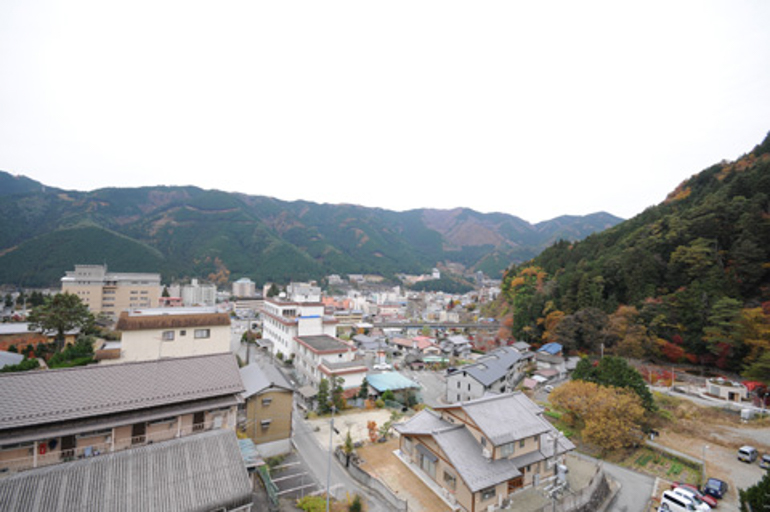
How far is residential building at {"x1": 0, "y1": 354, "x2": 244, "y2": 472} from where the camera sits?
368 inches

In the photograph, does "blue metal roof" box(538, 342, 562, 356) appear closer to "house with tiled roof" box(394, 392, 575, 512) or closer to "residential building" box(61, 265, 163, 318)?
"house with tiled roof" box(394, 392, 575, 512)

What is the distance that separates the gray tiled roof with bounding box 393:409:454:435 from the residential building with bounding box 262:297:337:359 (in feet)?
65.6

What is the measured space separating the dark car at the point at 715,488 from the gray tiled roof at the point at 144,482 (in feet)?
64.7

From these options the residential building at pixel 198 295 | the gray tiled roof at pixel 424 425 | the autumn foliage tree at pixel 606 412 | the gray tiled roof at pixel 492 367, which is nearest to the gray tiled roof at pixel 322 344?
the gray tiled roof at pixel 492 367

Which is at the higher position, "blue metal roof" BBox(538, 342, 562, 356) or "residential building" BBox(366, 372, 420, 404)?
"blue metal roof" BBox(538, 342, 562, 356)

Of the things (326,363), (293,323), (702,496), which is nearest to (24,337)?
(293,323)

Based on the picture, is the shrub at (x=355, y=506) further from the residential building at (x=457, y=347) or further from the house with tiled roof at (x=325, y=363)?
the residential building at (x=457, y=347)

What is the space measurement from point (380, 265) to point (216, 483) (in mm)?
177463

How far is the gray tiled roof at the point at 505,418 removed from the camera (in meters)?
14.7

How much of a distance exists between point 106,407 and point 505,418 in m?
16.2

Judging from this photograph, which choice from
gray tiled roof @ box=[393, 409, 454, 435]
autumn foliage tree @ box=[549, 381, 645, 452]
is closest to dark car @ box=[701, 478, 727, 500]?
autumn foliage tree @ box=[549, 381, 645, 452]

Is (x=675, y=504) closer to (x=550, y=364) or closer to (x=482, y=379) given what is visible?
(x=482, y=379)

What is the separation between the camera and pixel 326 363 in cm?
2695

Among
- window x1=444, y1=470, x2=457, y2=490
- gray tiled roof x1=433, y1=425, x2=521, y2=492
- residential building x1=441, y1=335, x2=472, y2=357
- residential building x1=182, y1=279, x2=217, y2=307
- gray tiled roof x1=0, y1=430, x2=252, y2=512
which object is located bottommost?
residential building x1=441, y1=335, x2=472, y2=357
